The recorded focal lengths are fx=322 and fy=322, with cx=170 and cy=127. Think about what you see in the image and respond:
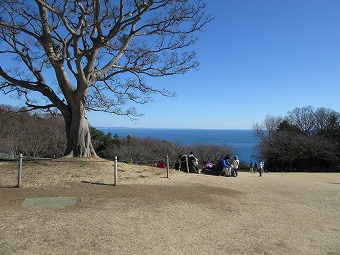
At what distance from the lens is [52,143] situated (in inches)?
1528

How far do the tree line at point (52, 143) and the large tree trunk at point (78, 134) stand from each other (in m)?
11.5

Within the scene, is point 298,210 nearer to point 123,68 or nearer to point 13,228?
point 13,228

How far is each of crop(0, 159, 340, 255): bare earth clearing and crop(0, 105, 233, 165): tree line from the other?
14.1 m

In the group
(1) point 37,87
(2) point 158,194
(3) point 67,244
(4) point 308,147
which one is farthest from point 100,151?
(3) point 67,244

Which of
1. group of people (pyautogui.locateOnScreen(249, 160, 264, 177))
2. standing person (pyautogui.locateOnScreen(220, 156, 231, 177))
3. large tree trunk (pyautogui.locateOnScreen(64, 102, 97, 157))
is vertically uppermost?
large tree trunk (pyautogui.locateOnScreen(64, 102, 97, 157))

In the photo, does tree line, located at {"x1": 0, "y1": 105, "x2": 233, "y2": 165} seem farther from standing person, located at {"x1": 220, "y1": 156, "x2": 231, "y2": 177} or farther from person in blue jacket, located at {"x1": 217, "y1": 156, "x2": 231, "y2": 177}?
standing person, located at {"x1": 220, "y1": 156, "x2": 231, "y2": 177}

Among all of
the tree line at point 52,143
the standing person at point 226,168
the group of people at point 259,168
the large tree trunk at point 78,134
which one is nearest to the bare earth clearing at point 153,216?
the large tree trunk at point 78,134

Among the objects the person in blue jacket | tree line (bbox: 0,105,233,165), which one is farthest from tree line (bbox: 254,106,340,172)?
the person in blue jacket

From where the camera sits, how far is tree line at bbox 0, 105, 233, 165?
34781 mm

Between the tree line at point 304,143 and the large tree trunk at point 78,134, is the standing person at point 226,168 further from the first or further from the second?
the tree line at point 304,143

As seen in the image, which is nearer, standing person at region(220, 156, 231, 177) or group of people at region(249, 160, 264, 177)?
standing person at region(220, 156, 231, 177)

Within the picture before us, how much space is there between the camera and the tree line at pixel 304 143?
47.2 meters

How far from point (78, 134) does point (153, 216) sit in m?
7.17

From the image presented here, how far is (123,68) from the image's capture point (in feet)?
47.9
